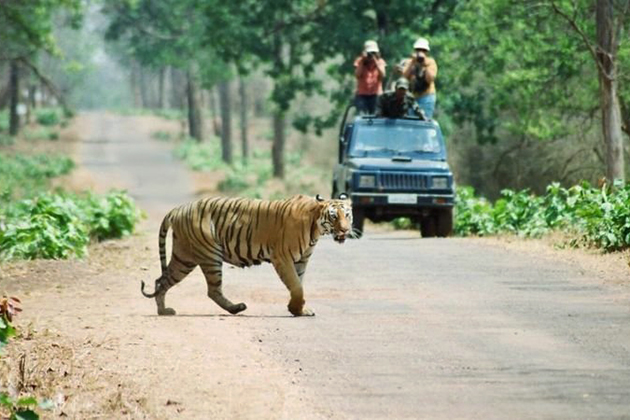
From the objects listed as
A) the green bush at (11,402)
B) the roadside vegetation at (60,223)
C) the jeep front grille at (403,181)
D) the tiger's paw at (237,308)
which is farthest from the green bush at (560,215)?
the green bush at (11,402)

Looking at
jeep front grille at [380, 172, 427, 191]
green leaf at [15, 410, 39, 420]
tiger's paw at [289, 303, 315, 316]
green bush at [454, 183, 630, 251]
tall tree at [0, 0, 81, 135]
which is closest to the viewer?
green leaf at [15, 410, 39, 420]

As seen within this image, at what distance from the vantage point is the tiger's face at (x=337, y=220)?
499 inches

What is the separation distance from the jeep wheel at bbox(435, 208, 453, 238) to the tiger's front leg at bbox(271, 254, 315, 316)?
10.5 metres

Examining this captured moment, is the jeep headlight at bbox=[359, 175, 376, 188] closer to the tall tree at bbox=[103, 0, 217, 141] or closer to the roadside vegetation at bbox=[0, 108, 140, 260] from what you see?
the roadside vegetation at bbox=[0, 108, 140, 260]

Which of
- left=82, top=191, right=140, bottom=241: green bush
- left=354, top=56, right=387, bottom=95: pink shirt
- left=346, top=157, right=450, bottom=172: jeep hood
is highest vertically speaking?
left=354, top=56, right=387, bottom=95: pink shirt

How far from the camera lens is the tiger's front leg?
→ 42.0 feet

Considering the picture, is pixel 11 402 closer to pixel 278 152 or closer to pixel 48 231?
pixel 48 231

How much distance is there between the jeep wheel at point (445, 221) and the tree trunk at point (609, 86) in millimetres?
2635

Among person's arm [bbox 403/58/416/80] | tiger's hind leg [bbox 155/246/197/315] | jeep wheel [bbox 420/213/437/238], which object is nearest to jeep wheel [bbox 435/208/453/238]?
jeep wheel [bbox 420/213/437/238]

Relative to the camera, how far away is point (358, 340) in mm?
11484

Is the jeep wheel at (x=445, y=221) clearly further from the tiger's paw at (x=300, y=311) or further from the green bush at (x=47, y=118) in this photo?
the green bush at (x=47, y=118)

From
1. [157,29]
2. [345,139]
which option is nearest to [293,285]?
[345,139]

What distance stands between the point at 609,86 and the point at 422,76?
330 centimetres

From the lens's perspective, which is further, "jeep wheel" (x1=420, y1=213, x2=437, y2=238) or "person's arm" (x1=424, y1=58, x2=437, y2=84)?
"person's arm" (x1=424, y1=58, x2=437, y2=84)
